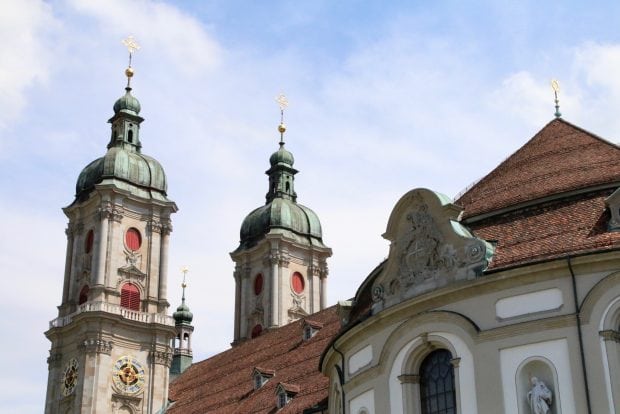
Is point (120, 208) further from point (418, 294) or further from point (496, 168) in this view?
point (418, 294)

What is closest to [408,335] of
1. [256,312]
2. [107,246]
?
[107,246]

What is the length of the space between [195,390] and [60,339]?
8.02 metres

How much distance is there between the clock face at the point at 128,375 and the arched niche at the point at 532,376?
1240 inches

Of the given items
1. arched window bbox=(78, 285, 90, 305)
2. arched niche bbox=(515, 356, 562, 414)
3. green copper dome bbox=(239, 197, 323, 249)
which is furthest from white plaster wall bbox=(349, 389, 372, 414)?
green copper dome bbox=(239, 197, 323, 249)

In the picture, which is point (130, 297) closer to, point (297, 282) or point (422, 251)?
point (297, 282)

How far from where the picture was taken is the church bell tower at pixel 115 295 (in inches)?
2045

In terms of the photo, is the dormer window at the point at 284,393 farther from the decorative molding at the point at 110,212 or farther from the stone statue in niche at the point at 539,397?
the decorative molding at the point at 110,212

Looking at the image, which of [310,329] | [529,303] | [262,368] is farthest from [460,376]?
[262,368]

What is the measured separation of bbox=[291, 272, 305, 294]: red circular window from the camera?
64.2 meters

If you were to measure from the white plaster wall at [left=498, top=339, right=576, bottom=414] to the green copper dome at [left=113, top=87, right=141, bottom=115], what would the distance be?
40148mm

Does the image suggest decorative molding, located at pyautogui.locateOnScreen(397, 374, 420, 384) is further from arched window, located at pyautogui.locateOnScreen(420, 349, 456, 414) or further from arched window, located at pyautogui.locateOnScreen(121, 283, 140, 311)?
arched window, located at pyautogui.locateOnScreen(121, 283, 140, 311)

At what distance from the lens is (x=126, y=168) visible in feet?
187

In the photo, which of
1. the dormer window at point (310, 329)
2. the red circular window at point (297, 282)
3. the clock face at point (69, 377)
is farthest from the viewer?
the red circular window at point (297, 282)

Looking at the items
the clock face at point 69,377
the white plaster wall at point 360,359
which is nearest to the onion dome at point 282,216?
the clock face at point 69,377
